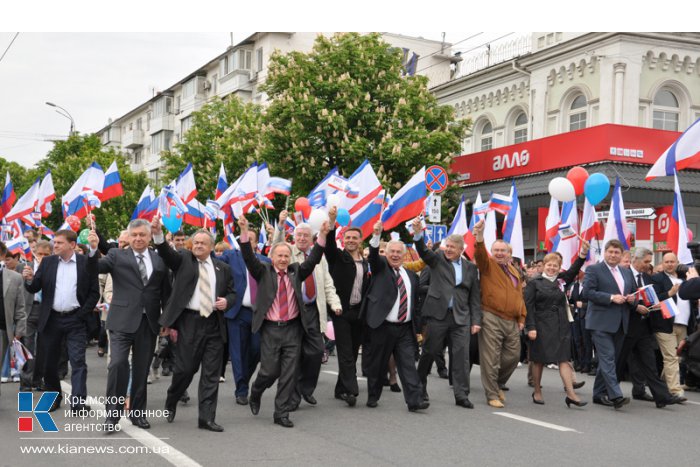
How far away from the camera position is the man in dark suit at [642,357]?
10.1 metres

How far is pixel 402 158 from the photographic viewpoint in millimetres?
26469

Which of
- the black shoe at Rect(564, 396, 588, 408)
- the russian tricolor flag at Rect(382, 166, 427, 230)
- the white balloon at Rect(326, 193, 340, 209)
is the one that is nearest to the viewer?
the white balloon at Rect(326, 193, 340, 209)

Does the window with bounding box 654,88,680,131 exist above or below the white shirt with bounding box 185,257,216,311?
above

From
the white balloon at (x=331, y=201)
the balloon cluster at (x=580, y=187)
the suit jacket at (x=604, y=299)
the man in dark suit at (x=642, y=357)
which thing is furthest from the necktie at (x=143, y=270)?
the balloon cluster at (x=580, y=187)

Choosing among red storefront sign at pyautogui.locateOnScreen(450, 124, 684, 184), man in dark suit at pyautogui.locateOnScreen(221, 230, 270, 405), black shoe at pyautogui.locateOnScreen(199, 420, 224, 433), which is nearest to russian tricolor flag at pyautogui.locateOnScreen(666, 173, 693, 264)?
man in dark suit at pyautogui.locateOnScreen(221, 230, 270, 405)

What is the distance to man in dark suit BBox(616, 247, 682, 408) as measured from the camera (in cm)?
1008

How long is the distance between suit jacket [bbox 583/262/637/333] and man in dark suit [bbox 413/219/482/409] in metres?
1.44

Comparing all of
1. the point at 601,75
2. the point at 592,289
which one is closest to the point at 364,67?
the point at 601,75

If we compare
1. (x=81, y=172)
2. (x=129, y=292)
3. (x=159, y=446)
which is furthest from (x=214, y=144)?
(x=159, y=446)

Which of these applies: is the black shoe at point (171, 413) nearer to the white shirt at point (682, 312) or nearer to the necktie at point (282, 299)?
the necktie at point (282, 299)

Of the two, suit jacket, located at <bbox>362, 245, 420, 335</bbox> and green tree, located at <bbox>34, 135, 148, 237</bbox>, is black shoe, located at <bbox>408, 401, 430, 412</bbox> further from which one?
green tree, located at <bbox>34, 135, 148, 237</bbox>

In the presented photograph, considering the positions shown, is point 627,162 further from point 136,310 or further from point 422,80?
point 136,310

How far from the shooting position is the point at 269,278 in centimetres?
850

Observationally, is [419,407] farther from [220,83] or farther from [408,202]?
[220,83]
